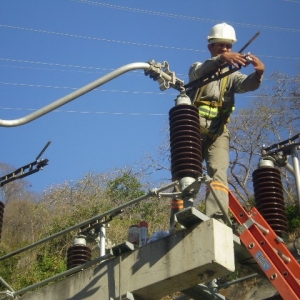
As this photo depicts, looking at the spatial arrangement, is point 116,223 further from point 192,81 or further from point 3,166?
point 3,166

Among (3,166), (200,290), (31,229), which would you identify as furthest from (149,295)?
(3,166)

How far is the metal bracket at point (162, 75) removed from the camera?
8742mm

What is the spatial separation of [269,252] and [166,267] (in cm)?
124

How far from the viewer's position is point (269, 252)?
8086 millimetres


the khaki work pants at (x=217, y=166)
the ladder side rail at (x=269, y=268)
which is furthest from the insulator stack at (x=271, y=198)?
the ladder side rail at (x=269, y=268)

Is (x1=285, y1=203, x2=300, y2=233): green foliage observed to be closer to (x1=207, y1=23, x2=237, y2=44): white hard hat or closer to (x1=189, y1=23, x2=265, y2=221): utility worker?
(x1=189, y1=23, x2=265, y2=221): utility worker

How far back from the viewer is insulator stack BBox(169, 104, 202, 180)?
8.04 meters

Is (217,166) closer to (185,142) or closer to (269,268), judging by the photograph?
(185,142)

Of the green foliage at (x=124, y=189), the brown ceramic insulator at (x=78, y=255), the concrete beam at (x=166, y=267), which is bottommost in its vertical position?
the concrete beam at (x=166, y=267)

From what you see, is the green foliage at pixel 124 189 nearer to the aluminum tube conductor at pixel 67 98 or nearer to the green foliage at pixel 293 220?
the green foliage at pixel 293 220

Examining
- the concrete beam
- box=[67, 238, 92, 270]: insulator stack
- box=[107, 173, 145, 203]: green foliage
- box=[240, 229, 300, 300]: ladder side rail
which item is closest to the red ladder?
box=[240, 229, 300, 300]: ladder side rail

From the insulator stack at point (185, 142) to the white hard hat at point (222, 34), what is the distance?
1580 millimetres

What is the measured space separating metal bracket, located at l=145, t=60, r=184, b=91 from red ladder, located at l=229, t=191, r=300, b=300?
169 centimetres

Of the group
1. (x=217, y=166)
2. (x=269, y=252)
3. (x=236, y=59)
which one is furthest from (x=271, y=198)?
(x=236, y=59)
